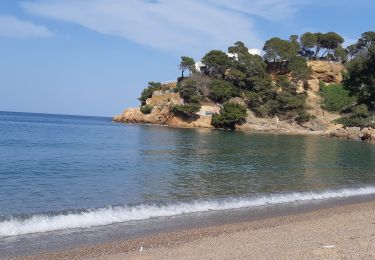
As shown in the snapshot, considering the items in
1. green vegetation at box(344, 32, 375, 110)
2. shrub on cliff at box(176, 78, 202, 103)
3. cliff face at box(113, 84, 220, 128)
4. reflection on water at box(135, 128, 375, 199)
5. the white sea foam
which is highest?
green vegetation at box(344, 32, 375, 110)

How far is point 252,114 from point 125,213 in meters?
Answer: 64.6

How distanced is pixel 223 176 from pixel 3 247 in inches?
483

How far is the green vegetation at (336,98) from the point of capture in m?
79.6

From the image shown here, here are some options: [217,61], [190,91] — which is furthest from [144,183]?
[217,61]

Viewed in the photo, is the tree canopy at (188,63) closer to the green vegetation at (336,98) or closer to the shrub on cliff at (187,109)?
the shrub on cliff at (187,109)

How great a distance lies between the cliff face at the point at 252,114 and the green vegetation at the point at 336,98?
1293 millimetres

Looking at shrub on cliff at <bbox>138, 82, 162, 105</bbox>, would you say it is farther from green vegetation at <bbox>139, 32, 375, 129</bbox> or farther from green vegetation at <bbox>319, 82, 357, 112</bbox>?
green vegetation at <bbox>319, 82, 357, 112</bbox>

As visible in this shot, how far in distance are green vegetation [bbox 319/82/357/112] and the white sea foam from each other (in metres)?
67.3

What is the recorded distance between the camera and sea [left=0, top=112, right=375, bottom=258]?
1049 cm

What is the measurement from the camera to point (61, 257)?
8.12 meters

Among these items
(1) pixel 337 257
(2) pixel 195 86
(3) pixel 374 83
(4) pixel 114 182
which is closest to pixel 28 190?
(4) pixel 114 182

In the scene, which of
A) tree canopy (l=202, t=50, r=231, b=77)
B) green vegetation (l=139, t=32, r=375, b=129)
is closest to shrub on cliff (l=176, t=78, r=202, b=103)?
green vegetation (l=139, t=32, r=375, b=129)

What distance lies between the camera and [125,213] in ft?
39.2

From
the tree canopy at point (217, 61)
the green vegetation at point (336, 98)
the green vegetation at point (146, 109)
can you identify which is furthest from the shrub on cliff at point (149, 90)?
the green vegetation at point (336, 98)
